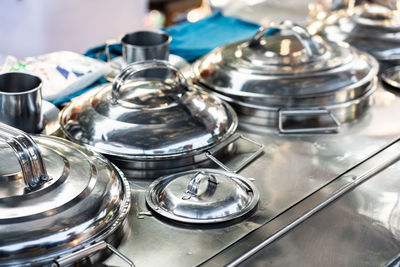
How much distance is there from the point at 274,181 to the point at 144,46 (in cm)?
46

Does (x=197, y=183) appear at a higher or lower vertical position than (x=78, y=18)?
higher

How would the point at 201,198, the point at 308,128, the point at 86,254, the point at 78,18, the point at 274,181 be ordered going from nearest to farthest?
1. the point at 86,254
2. the point at 201,198
3. the point at 274,181
4. the point at 308,128
5. the point at 78,18

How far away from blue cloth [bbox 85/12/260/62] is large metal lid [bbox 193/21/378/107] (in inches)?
7.6

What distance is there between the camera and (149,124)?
98 centimetres

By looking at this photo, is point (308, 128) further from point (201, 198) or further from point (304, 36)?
point (201, 198)

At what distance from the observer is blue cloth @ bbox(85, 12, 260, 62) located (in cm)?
148

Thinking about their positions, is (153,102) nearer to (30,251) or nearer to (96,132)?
(96,132)

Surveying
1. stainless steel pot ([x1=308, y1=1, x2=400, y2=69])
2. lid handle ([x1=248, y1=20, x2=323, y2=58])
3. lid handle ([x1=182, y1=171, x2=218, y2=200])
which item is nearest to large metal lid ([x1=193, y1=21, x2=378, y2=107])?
lid handle ([x1=248, y1=20, x2=323, y2=58])

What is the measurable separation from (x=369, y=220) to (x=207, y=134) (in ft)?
1.02

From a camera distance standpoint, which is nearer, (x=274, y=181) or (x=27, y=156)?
(x=27, y=156)

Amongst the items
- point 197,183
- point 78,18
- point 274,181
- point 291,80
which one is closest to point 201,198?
point 197,183

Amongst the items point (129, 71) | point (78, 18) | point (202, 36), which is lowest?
point (78, 18)

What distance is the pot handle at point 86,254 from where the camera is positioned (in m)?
0.71

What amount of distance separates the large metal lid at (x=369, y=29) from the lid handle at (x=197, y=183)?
2.62 ft
